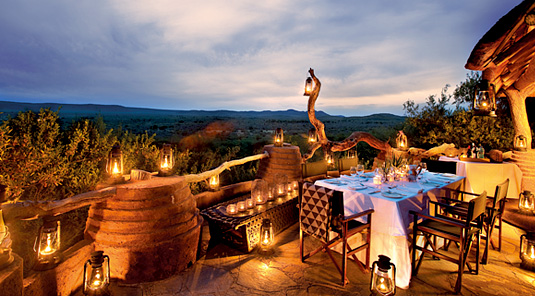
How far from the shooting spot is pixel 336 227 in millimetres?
2953

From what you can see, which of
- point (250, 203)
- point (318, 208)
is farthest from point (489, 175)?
point (250, 203)

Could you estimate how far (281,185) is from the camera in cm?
424

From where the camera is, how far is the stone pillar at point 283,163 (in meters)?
4.94

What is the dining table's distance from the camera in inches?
110

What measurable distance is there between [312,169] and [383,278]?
8.84ft

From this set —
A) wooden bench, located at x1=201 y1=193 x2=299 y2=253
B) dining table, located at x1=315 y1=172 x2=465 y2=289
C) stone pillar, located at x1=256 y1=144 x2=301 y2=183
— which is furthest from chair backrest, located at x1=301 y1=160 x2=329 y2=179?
wooden bench, located at x1=201 y1=193 x2=299 y2=253

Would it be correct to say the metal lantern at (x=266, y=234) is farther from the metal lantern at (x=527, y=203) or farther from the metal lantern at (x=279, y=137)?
the metal lantern at (x=527, y=203)

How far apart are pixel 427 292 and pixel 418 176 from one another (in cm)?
200

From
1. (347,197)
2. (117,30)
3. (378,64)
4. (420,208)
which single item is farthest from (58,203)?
(378,64)

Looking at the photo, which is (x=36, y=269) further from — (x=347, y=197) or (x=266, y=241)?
(x=347, y=197)

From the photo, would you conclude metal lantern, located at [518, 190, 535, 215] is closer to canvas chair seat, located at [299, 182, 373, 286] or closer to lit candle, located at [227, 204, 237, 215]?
canvas chair seat, located at [299, 182, 373, 286]

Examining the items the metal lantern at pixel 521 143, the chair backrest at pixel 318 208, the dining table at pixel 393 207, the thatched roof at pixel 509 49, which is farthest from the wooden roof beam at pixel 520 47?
the chair backrest at pixel 318 208

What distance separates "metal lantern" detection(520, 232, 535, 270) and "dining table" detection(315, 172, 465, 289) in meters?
0.97

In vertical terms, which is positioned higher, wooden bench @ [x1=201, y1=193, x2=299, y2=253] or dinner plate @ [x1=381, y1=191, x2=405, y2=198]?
dinner plate @ [x1=381, y1=191, x2=405, y2=198]
